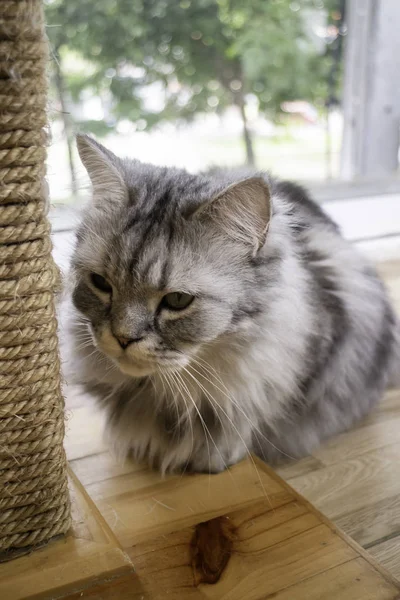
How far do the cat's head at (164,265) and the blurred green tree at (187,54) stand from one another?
1167mm

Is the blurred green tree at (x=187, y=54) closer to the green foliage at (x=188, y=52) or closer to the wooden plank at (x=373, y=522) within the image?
the green foliage at (x=188, y=52)

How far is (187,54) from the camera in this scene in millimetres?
2641

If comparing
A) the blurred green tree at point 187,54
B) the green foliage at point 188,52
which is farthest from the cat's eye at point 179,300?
the green foliage at point 188,52

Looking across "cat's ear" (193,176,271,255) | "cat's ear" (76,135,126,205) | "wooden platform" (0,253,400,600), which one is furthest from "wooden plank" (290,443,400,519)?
"cat's ear" (76,135,126,205)

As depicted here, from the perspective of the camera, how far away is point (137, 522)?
132cm

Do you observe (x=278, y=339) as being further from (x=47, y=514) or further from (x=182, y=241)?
(x=47, y=514)

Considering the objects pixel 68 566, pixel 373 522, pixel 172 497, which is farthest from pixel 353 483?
pixel 68 566

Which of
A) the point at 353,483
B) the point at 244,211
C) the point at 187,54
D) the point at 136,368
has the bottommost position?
the point at 353,483

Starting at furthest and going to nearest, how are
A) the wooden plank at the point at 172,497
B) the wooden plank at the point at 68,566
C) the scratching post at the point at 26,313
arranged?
the wooden plank at the point at 172,497, the wooden plank at the point at 68,566, the scratching post at the point at 26,313

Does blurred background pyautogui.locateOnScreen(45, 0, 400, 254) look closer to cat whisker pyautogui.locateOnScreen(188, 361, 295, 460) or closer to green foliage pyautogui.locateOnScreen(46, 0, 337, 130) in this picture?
green foliage pyautogui.locateOnScreen(46, 0, 337, 130)

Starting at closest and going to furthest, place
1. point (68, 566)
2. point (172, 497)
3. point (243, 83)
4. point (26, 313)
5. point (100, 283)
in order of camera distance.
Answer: point (26, 313) < point (68, 566) < point (100, 283) < point (172, 497) < point (243, 83)

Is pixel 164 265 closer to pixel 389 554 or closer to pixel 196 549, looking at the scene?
pixel 196 549

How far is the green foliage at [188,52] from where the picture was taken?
2455 mm

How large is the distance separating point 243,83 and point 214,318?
6.11 ft
